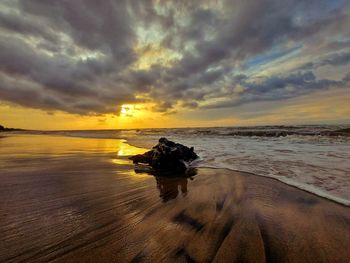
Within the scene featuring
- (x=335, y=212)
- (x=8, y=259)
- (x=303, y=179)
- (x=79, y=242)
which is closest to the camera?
(x=8, y=259)

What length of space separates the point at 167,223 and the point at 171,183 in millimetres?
2373

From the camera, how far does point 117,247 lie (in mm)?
2342

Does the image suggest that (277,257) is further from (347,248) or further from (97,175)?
(97,175)

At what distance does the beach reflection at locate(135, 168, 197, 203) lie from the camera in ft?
14.4

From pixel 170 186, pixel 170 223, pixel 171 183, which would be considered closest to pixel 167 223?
pixel 170 223

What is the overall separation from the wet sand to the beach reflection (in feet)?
0.08

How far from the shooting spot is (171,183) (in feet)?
17.6

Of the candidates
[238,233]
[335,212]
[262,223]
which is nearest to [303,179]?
[335,212]

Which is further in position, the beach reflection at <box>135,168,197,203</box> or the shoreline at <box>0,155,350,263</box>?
the beach reflection at <box>135,168,197,203</box>

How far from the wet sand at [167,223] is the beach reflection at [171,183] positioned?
0.9 inches

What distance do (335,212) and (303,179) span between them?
197 cm

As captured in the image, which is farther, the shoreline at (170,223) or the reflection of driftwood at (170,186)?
the reflection of driftwood at (170,186)

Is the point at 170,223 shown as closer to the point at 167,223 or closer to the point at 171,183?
the point at 167,223

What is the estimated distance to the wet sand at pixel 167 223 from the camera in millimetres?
2268
